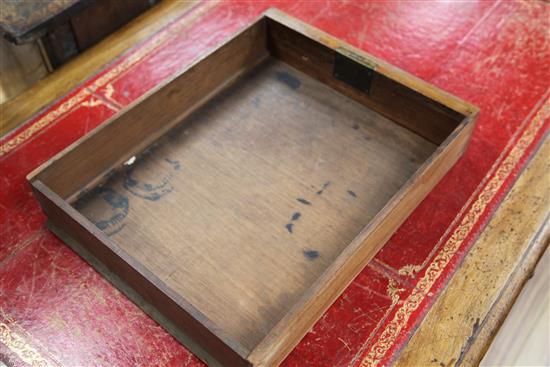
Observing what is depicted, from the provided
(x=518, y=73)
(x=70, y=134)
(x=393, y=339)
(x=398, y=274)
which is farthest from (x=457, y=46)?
(x=70, y=134)

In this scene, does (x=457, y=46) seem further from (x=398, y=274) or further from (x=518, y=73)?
(x=398, y=274)

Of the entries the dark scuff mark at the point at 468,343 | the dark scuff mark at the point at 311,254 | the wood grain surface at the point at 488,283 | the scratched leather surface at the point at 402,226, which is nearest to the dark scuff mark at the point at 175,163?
the scratched leather surface at the point at 402,226

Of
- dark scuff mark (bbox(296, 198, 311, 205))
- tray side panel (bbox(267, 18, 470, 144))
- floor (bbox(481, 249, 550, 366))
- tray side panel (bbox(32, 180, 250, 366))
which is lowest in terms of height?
tray side panel (bbox(32, 180, 250, 366))

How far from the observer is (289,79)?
2148 mm

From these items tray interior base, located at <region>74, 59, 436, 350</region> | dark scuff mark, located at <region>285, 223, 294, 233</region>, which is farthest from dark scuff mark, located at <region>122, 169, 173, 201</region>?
dark scuff mark, located at <region>285, 223, 294, 233</region>

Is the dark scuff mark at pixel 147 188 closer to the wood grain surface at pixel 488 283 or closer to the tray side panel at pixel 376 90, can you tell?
the tray side panel at pixel 376 90

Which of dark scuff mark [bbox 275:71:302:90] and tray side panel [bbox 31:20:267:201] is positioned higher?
dark scuff mark [bbox 275:71:302:90]

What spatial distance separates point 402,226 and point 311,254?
28 cm

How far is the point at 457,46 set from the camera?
2348 millimetres

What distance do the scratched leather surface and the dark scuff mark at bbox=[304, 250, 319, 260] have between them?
0.12 metres

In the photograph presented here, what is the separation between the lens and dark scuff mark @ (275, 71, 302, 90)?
2.13 metres

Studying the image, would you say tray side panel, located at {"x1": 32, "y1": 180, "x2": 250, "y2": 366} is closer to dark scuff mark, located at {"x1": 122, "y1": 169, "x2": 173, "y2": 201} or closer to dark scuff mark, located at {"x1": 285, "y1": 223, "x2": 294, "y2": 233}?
dark scuff mark, located at {"x1": 122, "y1": 169, "x2": 173, "y2": 201}

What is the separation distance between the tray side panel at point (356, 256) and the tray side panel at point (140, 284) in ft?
0.31

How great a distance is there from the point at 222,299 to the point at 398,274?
45 centimetres
